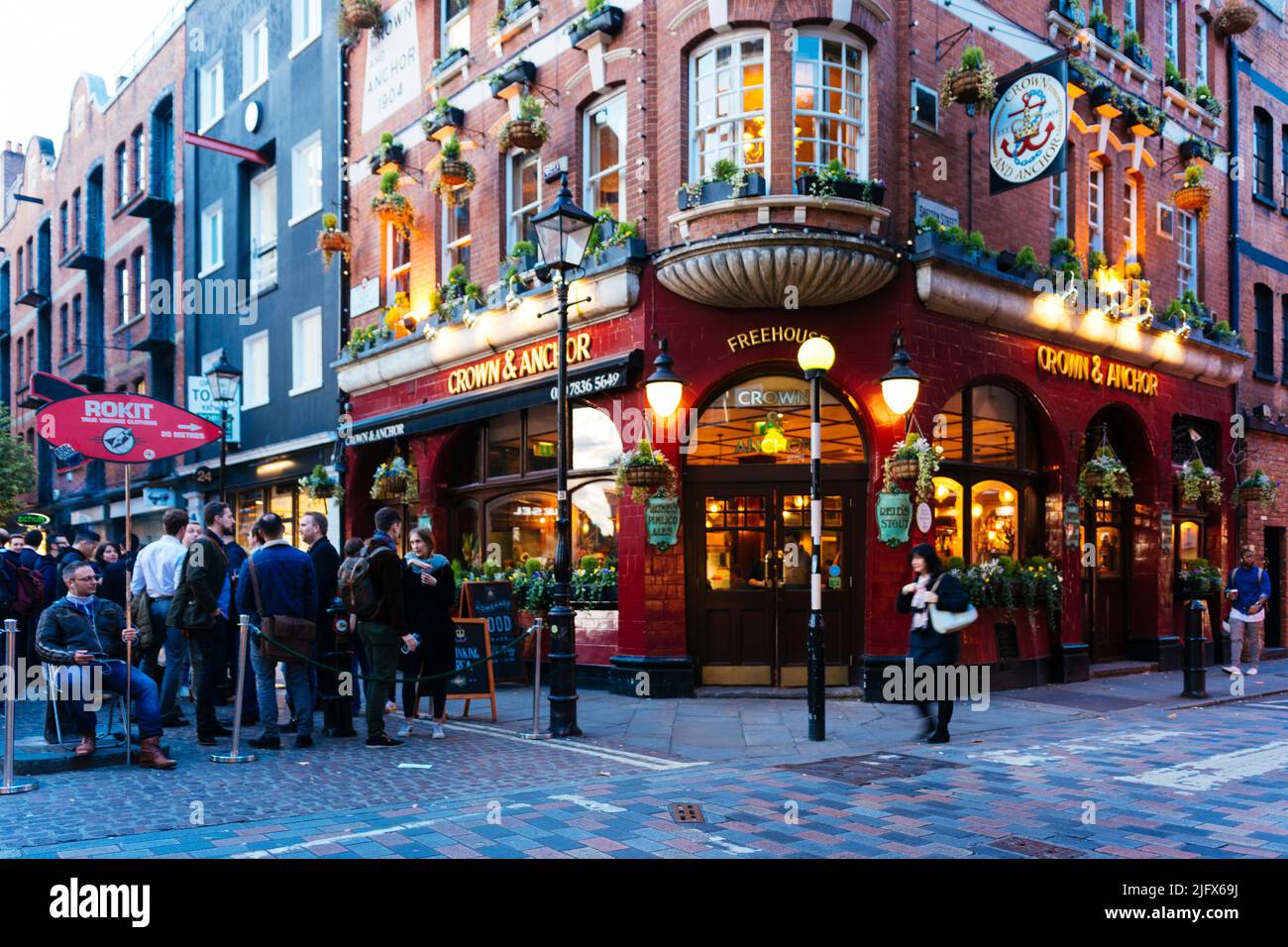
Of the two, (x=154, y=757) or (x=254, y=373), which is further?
(x=254, y=373)

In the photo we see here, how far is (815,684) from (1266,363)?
15964 millimetres

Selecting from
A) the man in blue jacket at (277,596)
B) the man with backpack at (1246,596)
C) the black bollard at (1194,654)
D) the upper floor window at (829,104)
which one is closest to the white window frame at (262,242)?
the upper floor window at (829,104)

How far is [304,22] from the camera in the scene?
22.9m

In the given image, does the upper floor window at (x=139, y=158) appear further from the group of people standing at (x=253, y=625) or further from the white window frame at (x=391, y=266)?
the group of people standing at (x=253, y=625)

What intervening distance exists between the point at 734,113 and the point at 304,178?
39.9ft

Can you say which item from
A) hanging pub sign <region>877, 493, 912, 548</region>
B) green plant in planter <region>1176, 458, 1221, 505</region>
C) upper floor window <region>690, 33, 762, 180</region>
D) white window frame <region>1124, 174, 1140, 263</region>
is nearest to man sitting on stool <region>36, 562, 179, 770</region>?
hanging pub sign <region>877, 493, 912, 548</region>

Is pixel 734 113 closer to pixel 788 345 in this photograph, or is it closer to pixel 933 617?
pixel 788 345

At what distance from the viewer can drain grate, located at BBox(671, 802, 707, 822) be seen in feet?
22.6

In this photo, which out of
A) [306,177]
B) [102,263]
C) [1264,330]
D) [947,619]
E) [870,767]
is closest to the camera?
[870,767]

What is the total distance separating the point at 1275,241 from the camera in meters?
22.2

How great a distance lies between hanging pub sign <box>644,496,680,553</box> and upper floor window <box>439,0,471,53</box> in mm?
9002

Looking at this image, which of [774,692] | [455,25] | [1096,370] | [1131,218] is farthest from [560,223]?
[1131,218]

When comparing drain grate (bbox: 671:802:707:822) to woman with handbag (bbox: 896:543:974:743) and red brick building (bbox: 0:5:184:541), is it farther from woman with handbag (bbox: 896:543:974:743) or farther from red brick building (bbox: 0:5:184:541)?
red brick building (bbox: 0:5:184:541)

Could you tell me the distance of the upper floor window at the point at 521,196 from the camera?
1675 centimetres
